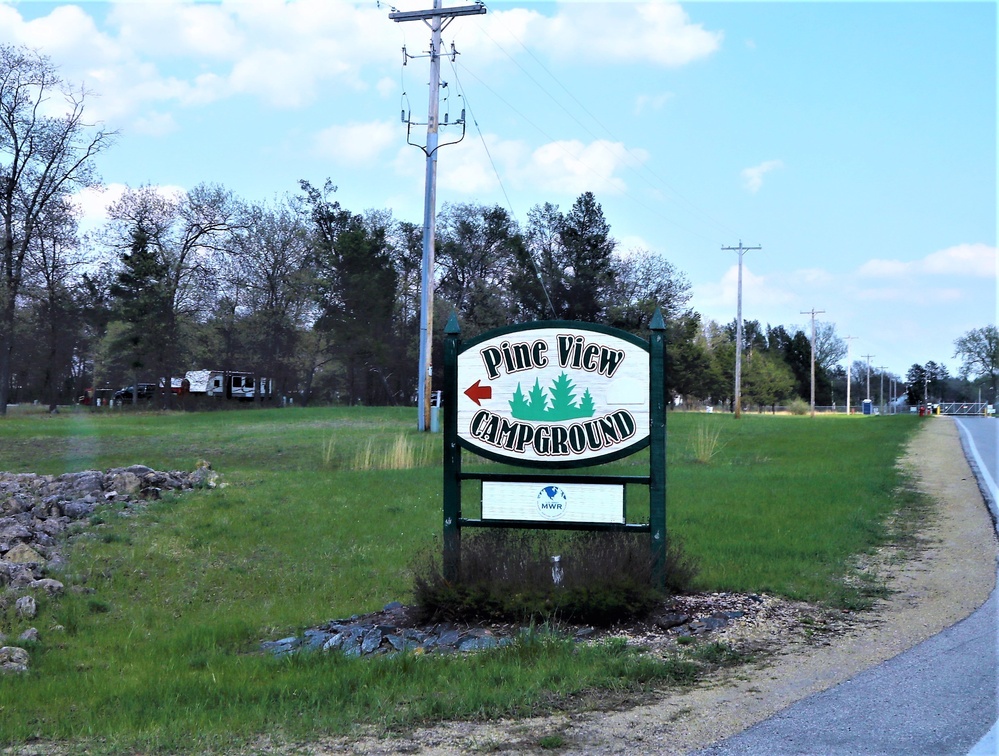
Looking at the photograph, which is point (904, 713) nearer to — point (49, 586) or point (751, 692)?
point (751, 692)

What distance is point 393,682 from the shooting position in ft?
20.1

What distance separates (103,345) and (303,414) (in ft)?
79.6

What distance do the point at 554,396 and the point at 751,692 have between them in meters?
3.09

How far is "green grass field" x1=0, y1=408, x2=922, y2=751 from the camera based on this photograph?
578 centimetres

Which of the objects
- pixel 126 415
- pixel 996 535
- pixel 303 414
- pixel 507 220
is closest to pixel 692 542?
pixel 996 535

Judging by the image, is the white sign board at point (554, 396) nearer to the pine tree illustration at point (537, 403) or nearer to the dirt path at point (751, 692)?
the pine tree illustration at point (537, 403)

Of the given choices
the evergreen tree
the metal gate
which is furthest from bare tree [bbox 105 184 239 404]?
the metal gate

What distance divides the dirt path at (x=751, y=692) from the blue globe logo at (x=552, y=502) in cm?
211

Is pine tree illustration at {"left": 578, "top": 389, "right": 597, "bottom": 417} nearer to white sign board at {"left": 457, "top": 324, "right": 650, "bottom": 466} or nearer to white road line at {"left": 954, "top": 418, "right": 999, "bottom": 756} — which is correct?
white sign board at {"left": 457, "top": 324, "right": 650, "bottom": 466}

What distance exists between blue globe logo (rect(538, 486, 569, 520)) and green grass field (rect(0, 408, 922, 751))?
4.52ft

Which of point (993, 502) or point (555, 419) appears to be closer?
point (555, 419)

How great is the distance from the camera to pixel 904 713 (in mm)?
5223

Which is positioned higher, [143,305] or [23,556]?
[143,305]

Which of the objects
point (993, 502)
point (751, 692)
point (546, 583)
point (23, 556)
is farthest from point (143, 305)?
point (751, 692)
